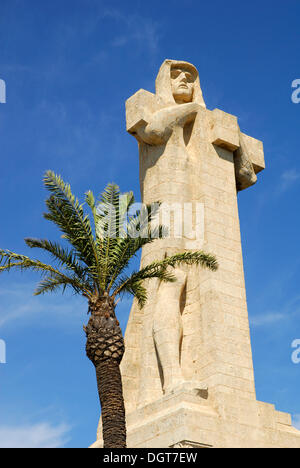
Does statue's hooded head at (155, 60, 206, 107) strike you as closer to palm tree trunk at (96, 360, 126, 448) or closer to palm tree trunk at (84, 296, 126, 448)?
palm tree trunk at (84, 296, 126, 448)

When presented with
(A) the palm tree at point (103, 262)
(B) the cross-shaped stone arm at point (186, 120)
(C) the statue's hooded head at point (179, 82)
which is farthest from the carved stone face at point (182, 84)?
(A) the palm tree at point (103, 262)

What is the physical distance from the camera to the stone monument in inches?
567

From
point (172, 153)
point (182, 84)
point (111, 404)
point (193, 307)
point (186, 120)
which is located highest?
point (182, 84)

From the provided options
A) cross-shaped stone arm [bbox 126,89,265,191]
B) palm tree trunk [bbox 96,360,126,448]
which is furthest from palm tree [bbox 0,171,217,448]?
cross-shaped stone arm [bbox 126,89,265,191]

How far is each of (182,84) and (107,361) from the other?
905 cm

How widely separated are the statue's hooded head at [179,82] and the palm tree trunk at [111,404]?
852 cm

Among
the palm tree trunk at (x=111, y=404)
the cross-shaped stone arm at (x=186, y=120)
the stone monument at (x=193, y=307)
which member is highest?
the cross-shaped stone arm at (x=186, y=120)

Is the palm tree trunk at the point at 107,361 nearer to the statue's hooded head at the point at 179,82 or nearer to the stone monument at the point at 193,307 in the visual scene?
the stone monument at the point at 193,307

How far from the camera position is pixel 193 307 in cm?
1612

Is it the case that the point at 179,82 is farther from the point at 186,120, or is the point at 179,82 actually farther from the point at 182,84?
the point at 186,120

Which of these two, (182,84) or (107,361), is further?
(182,84)

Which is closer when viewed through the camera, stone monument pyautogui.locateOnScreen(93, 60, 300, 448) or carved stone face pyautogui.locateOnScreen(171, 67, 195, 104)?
stone monument pyautogui.locateOnScreen(93, 60, 300, 448)

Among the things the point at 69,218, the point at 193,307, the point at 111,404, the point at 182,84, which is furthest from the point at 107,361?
the point at 182,84

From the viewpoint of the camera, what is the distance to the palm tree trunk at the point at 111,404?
469 inches
